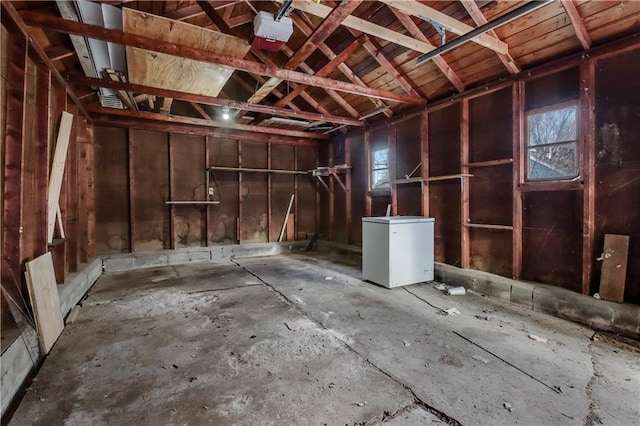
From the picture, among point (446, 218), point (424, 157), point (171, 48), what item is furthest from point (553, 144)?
point (171, 48)

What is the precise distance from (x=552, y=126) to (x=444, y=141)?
4.58 ft

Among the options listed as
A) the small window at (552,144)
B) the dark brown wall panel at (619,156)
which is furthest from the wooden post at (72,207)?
the dark brown wall panel at (619,156)

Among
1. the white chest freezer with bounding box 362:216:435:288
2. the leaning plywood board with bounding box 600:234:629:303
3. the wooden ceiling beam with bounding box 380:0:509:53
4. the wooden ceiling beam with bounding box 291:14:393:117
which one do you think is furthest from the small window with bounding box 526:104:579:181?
the wooden ceiling beam with bounding box 291:14:393:117

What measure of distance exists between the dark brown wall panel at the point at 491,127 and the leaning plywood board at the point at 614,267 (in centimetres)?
136

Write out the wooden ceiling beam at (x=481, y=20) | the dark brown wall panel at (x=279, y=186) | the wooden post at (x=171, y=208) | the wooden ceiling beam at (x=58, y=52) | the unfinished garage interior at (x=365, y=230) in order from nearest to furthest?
1. the unfinished garage interior at (x=365, y=230)
2. the wooden ceiling beam at (x=481, y=20)
3. the wooden ceiling beam at (x=58, y=52)
4. the wooden post at (x=171, y=208)
5. the dark brown wall panel at (x=279, y=186)

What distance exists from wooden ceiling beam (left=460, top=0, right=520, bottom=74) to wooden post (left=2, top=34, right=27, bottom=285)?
383cm

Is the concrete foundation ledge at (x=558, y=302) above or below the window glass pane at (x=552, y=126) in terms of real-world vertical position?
below

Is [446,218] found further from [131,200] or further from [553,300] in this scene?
[131,200]

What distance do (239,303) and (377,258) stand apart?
6.34 feet

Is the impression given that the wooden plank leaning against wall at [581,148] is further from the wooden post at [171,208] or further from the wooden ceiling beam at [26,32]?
the wooden post at [171,208]

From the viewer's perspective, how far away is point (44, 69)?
9.71 feet

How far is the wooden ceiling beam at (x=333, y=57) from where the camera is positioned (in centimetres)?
405

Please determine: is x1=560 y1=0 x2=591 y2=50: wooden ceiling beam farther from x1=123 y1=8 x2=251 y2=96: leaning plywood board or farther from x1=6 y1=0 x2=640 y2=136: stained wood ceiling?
x1=123 y1=8 x2=251 y2=96: leaning plywood board

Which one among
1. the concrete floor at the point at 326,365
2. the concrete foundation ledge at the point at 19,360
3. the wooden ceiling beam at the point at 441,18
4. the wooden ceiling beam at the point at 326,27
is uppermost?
the wooden ceiling beam at the point at 441,18
